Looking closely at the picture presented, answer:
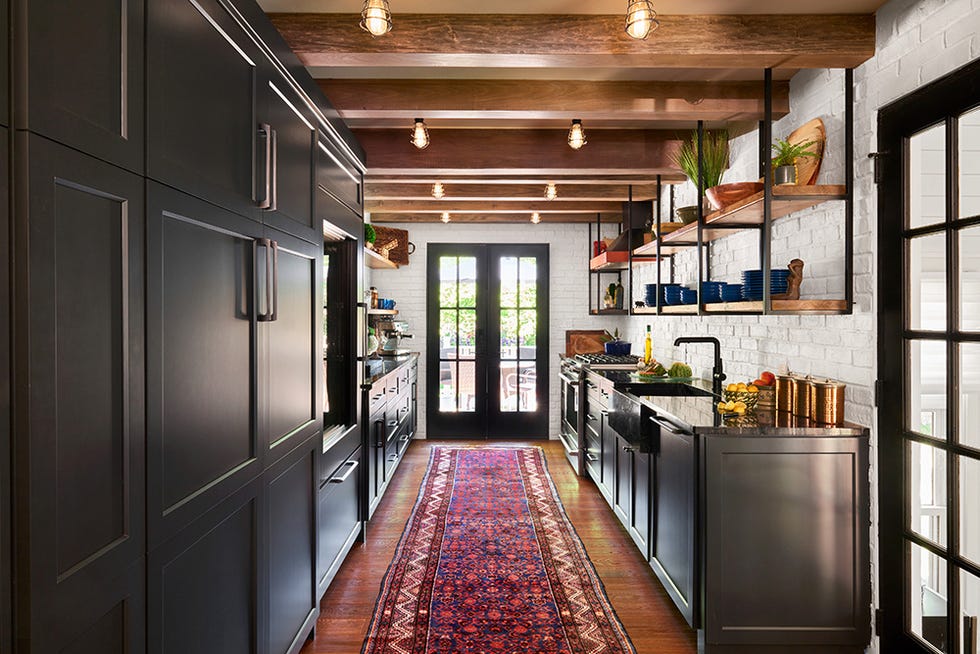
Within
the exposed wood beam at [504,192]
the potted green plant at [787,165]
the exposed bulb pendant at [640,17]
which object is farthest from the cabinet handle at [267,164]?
the exposed wood beam at [504,192]

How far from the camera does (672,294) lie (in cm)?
397

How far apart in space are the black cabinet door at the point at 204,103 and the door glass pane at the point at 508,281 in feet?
15.6

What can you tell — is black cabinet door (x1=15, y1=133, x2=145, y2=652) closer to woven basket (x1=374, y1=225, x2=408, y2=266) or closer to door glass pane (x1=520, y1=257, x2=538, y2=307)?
woven basket (x1=374, y1=225, x2=408, y2=266)

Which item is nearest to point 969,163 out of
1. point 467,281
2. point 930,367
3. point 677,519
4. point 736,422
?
point 930,367

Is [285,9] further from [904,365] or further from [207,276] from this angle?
[904,365]

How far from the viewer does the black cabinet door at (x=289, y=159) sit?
6.33 feet

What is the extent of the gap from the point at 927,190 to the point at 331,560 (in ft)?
9.50

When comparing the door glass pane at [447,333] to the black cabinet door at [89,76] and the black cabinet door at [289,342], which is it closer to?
the black cabinet door at [289,342]

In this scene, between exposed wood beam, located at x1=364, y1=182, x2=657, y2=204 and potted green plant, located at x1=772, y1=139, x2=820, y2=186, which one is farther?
exposed wood beam, located at x1=364, y1=182, x2=657, y2=204

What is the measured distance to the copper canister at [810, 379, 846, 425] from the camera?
7.84ft

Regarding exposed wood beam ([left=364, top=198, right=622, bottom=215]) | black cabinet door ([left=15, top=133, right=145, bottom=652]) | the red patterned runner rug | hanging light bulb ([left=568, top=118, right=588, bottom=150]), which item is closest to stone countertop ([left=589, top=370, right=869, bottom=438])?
the red patterned runner rug

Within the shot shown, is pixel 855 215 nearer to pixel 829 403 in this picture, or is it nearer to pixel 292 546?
pixel 829 403

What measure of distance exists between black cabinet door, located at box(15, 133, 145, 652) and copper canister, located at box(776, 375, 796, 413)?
95.4 inches

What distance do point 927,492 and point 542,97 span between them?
2.33 metres
